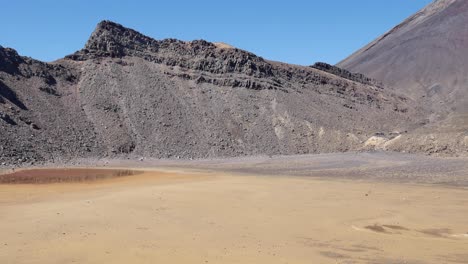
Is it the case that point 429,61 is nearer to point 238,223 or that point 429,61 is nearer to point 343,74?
point 343,74

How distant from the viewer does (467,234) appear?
45.9 ft

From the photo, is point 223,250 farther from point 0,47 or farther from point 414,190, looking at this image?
point 0,47

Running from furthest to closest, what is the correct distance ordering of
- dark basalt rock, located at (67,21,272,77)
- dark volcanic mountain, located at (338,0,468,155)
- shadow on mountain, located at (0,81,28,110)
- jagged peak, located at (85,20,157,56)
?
1. dark volcanic mountain, located at (338,0,468,155)
2. dark basalt rock, located at (67,21,272,77)
3. jagged peak, located at (85,20,157,56)
4. shadow on mountain, located at (0,81,28,110)

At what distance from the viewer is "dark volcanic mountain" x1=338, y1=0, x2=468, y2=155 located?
282 ft

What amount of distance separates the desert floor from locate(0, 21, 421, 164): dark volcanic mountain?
2565 cm

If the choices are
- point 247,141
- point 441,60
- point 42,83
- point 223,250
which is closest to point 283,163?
point 247,141

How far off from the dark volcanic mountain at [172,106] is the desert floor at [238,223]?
84.1ft

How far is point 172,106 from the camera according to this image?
63.5m

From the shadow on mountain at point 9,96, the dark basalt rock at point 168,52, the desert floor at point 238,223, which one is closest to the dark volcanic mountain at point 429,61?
the dark basalt rock at point 168,52

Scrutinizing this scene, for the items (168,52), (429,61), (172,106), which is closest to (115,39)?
(168,52)

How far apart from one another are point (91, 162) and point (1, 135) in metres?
8.20

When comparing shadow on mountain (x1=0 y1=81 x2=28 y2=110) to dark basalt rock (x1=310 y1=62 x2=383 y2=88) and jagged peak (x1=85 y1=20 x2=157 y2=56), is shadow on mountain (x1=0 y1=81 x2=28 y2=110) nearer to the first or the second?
jagged peak (x1=85 y1=20 x2=157 y2=56)

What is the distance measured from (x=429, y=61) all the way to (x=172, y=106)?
6726cm

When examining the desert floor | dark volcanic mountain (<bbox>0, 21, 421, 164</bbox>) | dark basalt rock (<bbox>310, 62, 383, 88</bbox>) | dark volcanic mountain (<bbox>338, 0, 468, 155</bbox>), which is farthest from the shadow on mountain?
dark basalt rock (<bbox>310, 62, 383, 88</bbox>)
